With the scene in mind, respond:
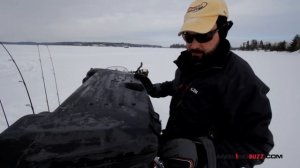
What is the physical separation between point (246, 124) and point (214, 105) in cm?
23

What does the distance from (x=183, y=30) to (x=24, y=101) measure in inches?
230

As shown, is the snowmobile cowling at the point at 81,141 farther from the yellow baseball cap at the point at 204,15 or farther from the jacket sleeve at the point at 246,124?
the yellow baseball cap at the point at 204,15

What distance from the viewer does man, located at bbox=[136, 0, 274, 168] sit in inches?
63.4

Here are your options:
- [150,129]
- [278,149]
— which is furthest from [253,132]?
[278,149]

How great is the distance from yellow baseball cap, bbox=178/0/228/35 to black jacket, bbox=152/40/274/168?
188 millimetres

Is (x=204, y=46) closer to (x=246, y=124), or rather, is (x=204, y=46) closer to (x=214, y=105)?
(x=214, y=105)

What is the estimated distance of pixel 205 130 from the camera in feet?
6.03

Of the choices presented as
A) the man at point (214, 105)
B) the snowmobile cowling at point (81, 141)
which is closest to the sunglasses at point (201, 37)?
the man at point (214, 105)

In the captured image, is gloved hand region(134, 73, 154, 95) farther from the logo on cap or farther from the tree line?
the tree line

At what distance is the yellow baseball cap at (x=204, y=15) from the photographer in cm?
180

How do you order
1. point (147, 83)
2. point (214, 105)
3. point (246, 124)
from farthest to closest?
point (147, 83) < point (214, 105) < point (246, 124)

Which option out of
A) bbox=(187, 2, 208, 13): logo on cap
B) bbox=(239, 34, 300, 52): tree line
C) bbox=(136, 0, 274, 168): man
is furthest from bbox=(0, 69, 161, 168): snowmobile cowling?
bbox=(239, 34, 300, 52): tree line

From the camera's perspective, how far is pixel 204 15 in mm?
1806

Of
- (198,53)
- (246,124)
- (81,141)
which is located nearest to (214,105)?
(246,124)
